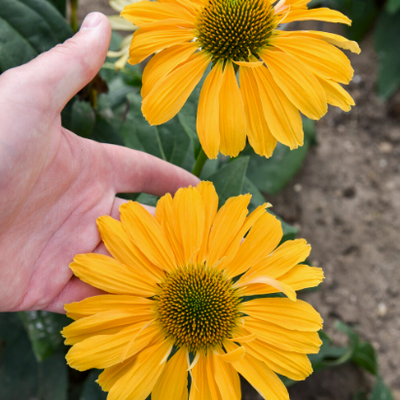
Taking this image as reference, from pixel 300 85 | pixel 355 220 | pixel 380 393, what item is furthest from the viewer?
pixel 355 220

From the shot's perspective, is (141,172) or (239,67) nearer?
(239,67)

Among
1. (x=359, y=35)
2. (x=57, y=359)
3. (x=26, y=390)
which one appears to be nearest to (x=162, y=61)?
(x=57, y=359)

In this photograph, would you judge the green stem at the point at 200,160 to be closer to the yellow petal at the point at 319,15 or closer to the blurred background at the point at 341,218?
the blurred background at the point at 341,218

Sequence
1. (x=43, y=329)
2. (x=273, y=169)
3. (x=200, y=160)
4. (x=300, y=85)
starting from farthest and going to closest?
(x=273, y=169)
(x=43, y=329)
(x=200, y=160)
(x=300, y=85)

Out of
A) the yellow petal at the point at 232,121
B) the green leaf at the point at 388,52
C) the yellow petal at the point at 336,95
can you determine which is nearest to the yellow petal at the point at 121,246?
the yellow petal at the point at 232,121

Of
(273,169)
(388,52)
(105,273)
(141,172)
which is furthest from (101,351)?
(388,52)

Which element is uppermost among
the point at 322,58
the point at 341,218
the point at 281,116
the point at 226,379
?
the point at 322,58

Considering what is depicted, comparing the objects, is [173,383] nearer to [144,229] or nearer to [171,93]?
[144,229]
